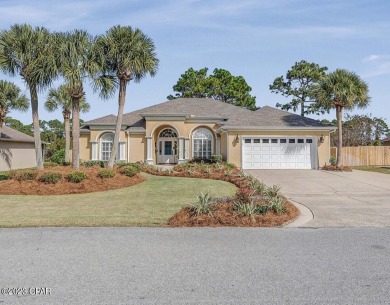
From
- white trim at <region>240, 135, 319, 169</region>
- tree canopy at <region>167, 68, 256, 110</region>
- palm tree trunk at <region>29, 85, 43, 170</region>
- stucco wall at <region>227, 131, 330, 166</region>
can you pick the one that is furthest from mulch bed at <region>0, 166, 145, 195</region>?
tree canopy at <region>167, 68, 256, 110</region>

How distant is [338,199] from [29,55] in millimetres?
14284

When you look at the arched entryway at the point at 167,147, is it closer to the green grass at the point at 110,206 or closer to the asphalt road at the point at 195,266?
the green grass at the point at 110,206

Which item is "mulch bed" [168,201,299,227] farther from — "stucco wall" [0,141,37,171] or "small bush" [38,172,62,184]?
"stucco wall" [0,141,37,171]

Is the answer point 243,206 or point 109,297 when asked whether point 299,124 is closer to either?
point 243,206

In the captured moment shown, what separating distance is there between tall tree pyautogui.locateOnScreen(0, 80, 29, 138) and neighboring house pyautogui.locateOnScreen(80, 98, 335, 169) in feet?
15.7

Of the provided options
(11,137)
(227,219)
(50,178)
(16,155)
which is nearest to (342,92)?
(227,219)

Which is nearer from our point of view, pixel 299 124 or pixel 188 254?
pixel 188 254

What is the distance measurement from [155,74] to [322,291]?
53.4ft

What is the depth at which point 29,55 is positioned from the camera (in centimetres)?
1489

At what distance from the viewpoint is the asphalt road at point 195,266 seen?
3.67 m

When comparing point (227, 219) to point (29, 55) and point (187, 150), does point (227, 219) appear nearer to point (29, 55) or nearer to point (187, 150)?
point (29, 55)

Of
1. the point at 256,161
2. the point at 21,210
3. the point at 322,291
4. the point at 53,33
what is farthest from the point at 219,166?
the point at 322,291

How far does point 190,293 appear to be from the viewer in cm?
374
